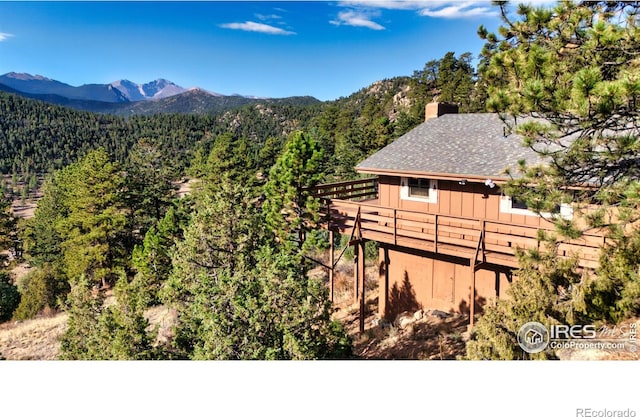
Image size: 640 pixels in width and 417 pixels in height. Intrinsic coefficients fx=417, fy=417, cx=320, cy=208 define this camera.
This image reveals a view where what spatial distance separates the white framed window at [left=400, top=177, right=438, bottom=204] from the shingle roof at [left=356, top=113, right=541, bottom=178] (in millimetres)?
544

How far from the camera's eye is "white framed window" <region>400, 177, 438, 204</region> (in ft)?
34.8

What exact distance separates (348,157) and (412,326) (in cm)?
2037

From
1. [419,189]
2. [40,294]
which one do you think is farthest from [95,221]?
[419,189]

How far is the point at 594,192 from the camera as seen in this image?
5.81 m

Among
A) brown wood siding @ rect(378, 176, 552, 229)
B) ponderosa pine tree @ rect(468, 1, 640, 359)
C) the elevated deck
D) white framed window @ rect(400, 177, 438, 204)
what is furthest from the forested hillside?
brown wood siding @ rect(378, 176, 552, 229)

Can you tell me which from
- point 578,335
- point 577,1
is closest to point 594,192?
point 578,335

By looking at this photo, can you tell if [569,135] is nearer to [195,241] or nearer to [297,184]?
[195,241]

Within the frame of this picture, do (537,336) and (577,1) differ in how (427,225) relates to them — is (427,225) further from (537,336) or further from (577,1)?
(577,1)

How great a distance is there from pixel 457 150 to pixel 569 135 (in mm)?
5098

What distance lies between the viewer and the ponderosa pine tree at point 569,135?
4.76 meters

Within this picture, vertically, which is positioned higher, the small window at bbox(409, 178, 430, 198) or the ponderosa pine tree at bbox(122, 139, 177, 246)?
the small window at bbox(409, 178, 430, 198)

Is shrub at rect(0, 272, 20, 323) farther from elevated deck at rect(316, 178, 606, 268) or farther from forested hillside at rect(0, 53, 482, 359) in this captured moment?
elevated deck at rect(316, 178, 606, 268)

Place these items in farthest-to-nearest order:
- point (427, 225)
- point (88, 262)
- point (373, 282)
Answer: point (88, 262) → point (373, 282) → point (427, 225)

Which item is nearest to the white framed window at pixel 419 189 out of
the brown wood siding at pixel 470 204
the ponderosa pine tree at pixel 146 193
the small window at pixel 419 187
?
the small window at pixel 419 187
